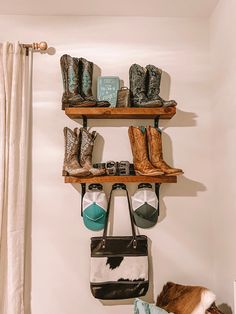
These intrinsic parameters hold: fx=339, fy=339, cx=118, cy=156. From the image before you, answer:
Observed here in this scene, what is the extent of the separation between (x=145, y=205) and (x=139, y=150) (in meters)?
0.30

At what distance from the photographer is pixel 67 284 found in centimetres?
191

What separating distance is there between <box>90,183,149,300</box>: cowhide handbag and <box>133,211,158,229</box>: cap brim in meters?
0.10

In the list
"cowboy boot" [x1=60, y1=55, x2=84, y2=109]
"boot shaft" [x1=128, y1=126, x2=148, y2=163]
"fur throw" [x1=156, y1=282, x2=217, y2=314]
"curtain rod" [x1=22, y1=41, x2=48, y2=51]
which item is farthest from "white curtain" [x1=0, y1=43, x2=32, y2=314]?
"fur throw" [x1=156, y1=282, x2=217, y2=314]

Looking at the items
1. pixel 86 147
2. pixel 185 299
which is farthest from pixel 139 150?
pixel 185 299

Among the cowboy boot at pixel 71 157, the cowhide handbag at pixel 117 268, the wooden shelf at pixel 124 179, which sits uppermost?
the cowboy boot at pixel 71 157

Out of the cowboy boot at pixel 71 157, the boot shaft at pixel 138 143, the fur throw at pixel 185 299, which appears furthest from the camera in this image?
the boot shaft at pixel 138 143

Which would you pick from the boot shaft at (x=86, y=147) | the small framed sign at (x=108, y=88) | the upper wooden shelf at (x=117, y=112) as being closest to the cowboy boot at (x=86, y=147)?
the boot shaft at (x=86, y=147)

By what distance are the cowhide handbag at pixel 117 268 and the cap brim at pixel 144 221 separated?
10 centimetres

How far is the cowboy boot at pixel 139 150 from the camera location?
1778mm

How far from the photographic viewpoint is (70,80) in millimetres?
1835

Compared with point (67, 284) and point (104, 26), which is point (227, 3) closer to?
point (104, 26)

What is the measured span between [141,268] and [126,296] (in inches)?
6.5

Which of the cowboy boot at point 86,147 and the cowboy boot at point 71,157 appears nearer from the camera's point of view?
the cowboy boot at point 71,157

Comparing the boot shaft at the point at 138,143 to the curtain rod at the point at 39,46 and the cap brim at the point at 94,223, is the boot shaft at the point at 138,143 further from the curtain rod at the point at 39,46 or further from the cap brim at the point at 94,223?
the curtain rod at the point at 39,46
